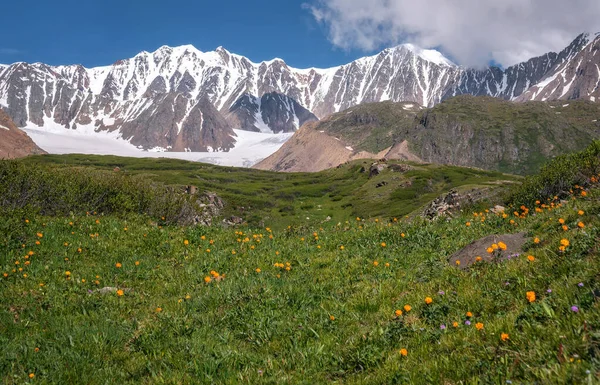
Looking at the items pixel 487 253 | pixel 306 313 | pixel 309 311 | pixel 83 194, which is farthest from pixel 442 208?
pixel 306 313

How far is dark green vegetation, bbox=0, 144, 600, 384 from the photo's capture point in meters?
5.55

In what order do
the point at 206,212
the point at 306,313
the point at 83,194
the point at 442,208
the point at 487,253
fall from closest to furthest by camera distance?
1. the point at 306,313
2. the point at 487,253
3. the point at 83,194
4. the point at 442,208
5. the point at 206,212

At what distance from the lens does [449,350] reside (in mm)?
5996

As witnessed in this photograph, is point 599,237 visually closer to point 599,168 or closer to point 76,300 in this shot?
point 76,300

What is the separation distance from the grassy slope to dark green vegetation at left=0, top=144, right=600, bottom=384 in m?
0.03

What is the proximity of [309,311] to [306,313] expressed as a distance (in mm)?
177

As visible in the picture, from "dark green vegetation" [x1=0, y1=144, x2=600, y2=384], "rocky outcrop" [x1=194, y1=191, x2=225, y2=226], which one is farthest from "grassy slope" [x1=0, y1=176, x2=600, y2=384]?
"rocky outcrop" [x1=194, y1=191, x2=225, y2=226]

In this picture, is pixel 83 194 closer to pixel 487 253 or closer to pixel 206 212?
pixel 487 253

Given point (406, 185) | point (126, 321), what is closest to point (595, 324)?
point (126, 321)

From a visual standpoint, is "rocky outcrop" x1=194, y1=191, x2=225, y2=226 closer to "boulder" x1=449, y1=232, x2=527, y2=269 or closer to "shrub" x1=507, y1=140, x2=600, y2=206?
"boulder" x1=449, y1=232, x2=527, y2=269

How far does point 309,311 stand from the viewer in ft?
29.7

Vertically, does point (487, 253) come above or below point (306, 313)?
above

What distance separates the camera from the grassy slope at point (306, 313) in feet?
18.2

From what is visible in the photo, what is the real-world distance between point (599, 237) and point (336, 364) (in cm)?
525
